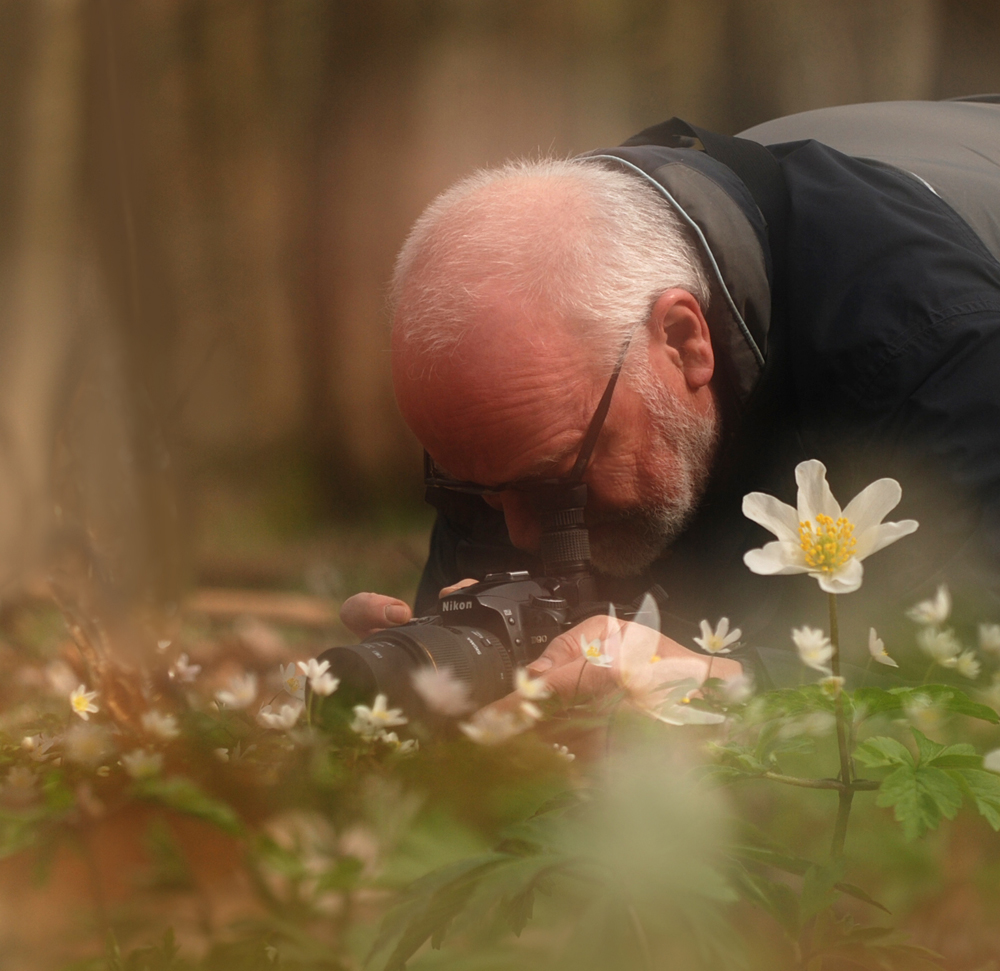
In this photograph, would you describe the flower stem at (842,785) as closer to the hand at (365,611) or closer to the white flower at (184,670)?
the white flower at (184,670)

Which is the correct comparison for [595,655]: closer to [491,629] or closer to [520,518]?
[491,629]

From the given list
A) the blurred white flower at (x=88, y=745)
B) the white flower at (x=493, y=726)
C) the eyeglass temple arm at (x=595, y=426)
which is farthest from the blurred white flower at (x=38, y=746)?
the eyeglass temple arm at (x=595, y=426)

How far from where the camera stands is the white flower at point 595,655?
29cm

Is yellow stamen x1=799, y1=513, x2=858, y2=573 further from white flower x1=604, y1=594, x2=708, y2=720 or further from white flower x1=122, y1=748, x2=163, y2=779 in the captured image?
white flower x1=122, y1=748, x2=163, y2=779

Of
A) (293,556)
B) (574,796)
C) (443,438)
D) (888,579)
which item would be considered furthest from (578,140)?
(574,796)

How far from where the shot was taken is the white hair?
0.70 metres

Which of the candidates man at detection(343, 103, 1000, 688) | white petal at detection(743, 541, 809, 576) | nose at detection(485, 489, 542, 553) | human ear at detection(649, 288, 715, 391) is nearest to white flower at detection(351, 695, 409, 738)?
white petal at detection(743, 541, 809, 576)

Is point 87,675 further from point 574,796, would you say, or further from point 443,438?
point 443,438

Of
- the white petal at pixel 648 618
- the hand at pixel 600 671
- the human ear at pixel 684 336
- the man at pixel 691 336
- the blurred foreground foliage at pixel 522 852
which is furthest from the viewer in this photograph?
the human ear at pixel 684 336

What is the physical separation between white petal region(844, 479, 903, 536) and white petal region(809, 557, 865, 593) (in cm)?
2

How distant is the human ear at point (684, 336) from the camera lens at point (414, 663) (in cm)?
40

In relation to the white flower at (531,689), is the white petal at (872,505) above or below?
above

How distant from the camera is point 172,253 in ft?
2.09

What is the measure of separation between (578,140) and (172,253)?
40 centimetres
